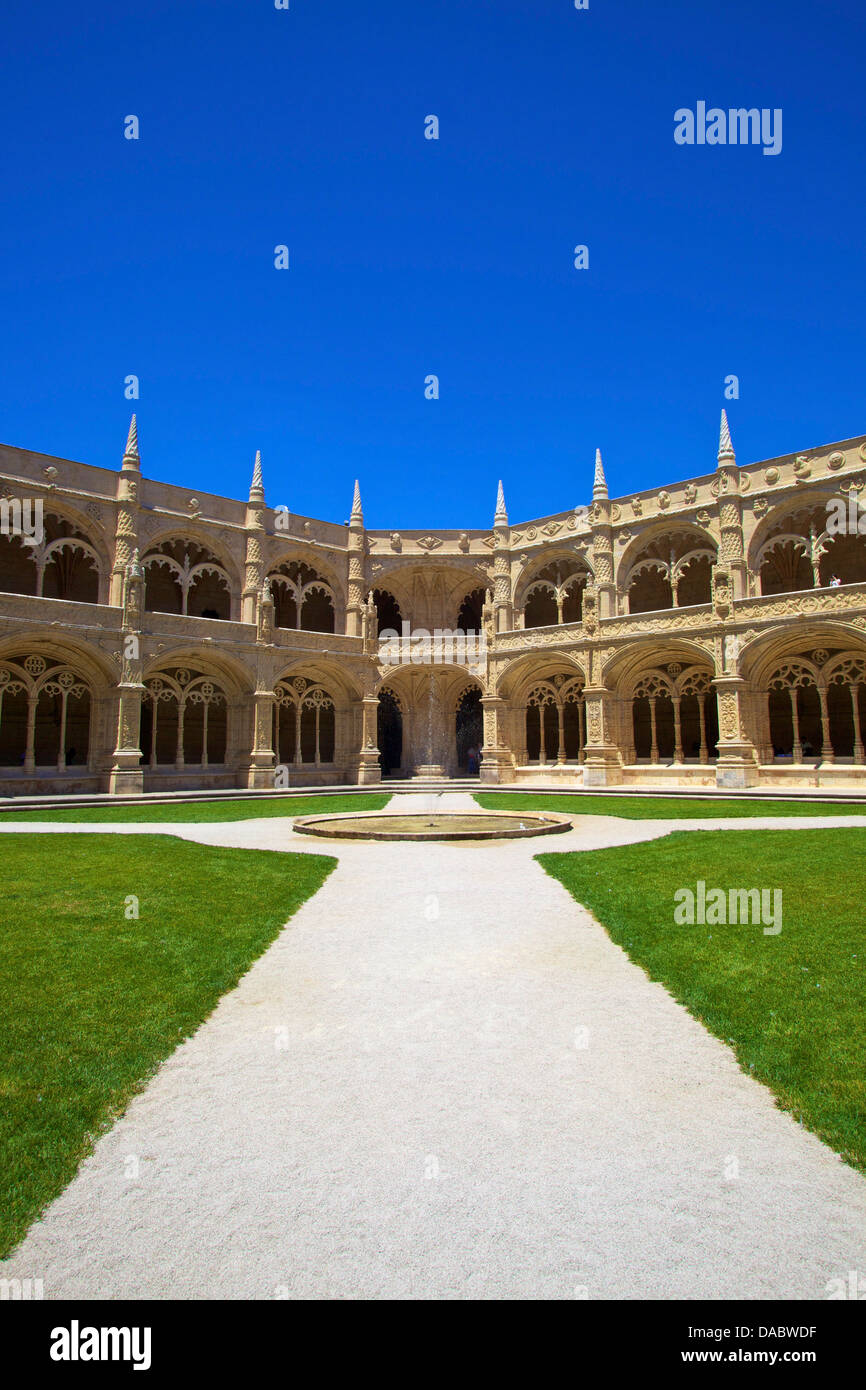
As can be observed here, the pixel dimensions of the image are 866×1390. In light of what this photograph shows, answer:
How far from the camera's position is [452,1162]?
115 inches

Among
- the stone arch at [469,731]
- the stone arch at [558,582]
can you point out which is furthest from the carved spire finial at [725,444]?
the stone arch at [469,731]

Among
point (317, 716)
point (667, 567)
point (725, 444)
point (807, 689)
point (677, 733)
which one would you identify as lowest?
point (677, 733)

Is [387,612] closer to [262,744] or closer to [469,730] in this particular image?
[469,730]

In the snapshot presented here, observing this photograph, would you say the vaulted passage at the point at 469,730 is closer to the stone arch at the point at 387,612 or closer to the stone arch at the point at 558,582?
the stone arch at the point at 558,582

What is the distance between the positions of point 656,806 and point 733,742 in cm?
673

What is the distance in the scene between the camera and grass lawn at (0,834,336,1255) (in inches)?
120

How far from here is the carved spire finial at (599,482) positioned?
99.7 feet

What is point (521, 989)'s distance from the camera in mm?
5000

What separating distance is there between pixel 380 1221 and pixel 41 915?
536 centimetres

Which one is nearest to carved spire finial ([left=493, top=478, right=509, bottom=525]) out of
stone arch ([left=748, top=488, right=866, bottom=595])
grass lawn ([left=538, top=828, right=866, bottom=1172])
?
stone arch ([left=748, top=488, right=866, bottom=595])

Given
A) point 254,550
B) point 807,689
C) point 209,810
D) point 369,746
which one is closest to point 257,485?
point 254,550

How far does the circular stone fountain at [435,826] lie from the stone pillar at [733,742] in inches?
458

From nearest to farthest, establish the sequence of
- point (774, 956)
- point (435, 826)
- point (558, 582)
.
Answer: point (774, 956) < point (435, 826) < point (558, 582)
